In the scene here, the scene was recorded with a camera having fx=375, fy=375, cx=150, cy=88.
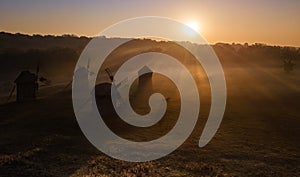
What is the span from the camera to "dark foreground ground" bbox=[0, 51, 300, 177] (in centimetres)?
1806

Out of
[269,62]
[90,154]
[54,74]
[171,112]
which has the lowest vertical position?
[90,154]

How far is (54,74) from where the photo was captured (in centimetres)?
8312

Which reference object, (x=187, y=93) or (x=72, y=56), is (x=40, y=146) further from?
(x=72, y=56)

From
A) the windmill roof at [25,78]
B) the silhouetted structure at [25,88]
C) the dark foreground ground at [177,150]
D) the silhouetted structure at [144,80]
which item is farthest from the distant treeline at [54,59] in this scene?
the dark foreground ground at [177,150]

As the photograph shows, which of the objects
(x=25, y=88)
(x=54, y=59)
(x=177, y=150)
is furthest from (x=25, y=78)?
(x=54, y=59)

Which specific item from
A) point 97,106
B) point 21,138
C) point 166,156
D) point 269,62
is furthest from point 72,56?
point 166,156

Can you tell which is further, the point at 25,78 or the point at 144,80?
the point at 144,80

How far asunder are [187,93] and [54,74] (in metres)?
44.9

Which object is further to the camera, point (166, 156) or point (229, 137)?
point (229, 137)

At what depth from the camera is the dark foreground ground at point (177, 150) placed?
1806cm

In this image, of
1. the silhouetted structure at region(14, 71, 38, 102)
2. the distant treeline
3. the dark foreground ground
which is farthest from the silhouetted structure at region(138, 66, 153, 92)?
the distant treeline

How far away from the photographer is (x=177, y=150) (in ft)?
73.5

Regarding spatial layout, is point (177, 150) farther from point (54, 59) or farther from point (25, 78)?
point (54, 59)

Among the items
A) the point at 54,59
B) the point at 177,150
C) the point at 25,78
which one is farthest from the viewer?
the point at 54,59
